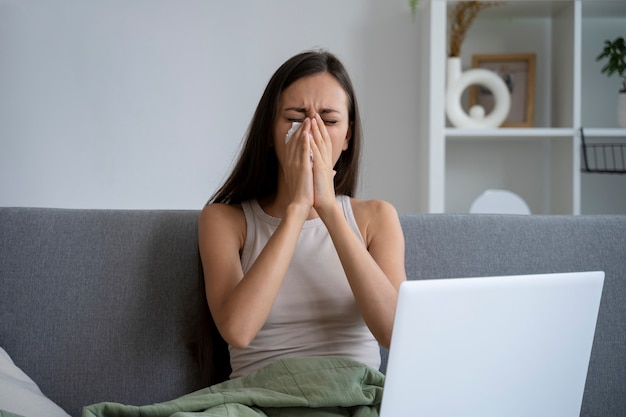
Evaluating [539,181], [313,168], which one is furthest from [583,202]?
[313,168]

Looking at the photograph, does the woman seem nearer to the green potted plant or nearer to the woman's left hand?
the woman's left hand

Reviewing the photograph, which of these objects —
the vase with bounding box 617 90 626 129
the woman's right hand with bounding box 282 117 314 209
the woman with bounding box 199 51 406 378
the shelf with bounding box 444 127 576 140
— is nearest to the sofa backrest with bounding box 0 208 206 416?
the woman with bounding box 199 51 406 378

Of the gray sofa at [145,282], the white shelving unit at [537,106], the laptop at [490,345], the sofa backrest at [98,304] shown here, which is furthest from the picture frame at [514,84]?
the laptop at [490,345]

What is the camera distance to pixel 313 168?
5.09 feet

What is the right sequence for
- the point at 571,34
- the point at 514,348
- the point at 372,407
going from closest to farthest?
the point at 514,348, the point at 372,407, the point at 571,34

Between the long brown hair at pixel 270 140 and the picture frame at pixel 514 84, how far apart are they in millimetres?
1462

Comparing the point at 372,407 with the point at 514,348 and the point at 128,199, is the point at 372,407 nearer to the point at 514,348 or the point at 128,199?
the point at 514,348

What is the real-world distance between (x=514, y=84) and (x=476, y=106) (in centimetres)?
22

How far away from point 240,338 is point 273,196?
0.36 m

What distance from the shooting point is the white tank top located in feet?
4.90

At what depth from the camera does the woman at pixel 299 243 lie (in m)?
1.45

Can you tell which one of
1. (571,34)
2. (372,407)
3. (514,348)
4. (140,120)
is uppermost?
(571,34)

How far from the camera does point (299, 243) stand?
1.60 m

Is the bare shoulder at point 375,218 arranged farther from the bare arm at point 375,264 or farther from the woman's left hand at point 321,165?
the woman's left hand at point 321,165
